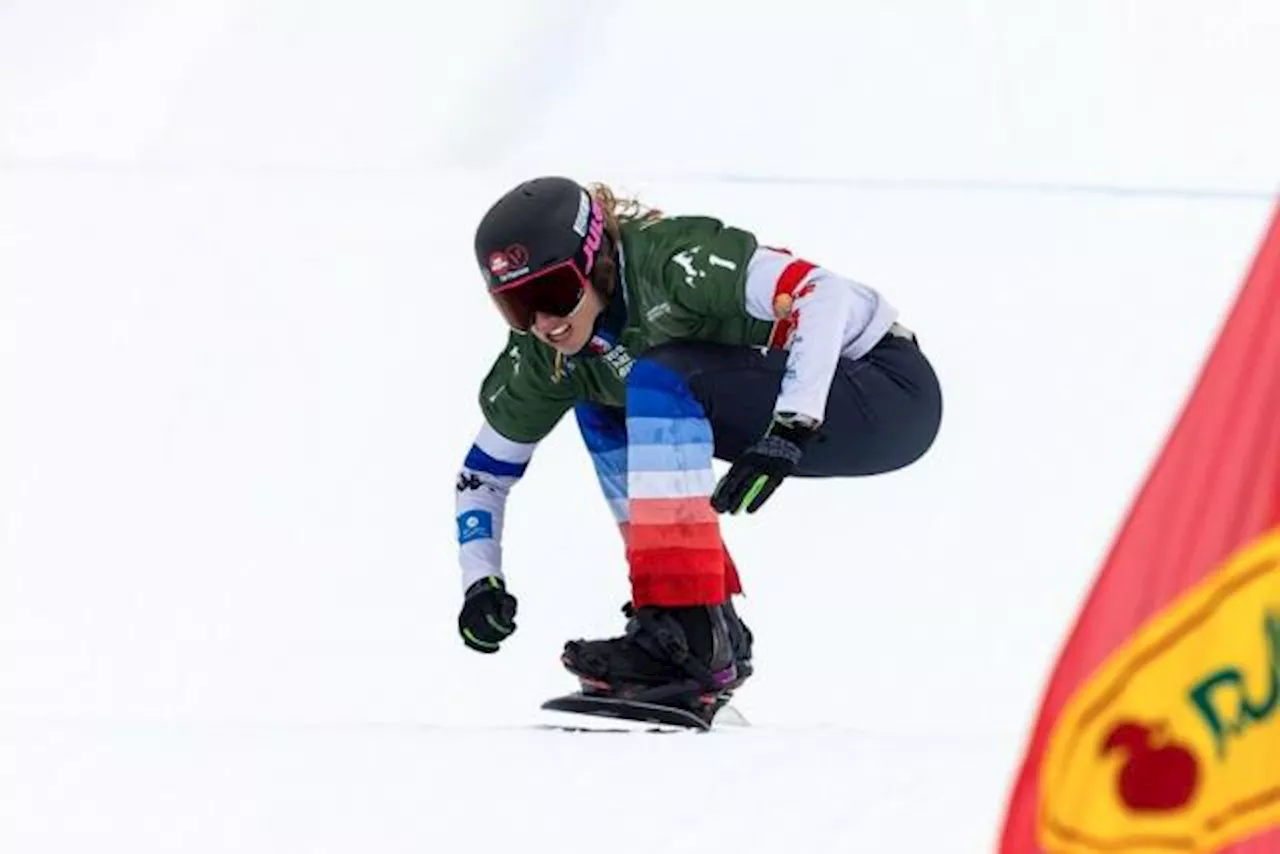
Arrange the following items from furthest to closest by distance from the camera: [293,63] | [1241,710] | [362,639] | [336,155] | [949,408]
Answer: [293,63] < [336,155] < [949,408] < [362,639] < [1241,710]

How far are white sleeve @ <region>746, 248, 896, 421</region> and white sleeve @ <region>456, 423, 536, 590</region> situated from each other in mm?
444

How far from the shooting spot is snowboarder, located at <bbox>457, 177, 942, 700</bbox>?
3303 mm

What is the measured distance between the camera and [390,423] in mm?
5402

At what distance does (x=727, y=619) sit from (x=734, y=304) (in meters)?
0.45

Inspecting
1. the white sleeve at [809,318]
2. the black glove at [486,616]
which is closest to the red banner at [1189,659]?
the white sleeve at [809,318]

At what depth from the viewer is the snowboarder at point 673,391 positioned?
3.30m

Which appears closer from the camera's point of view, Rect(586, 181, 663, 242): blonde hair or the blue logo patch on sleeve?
Rect(586, 181, 663, 242): blonde hair

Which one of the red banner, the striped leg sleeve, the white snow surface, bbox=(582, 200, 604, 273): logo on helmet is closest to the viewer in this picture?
the red banner

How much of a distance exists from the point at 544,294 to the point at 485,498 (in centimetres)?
46

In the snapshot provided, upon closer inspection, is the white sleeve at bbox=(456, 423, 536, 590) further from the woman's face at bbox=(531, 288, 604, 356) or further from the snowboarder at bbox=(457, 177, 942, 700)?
the woman's face at bbox=(531, 288, 604, 356)

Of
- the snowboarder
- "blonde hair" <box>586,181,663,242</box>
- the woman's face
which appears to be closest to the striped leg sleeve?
the snowboarder

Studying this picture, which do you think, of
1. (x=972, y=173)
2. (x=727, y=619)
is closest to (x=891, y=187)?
(x=972, y=173)

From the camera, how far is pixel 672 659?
134 inches

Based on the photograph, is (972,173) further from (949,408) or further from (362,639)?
(362,639)
